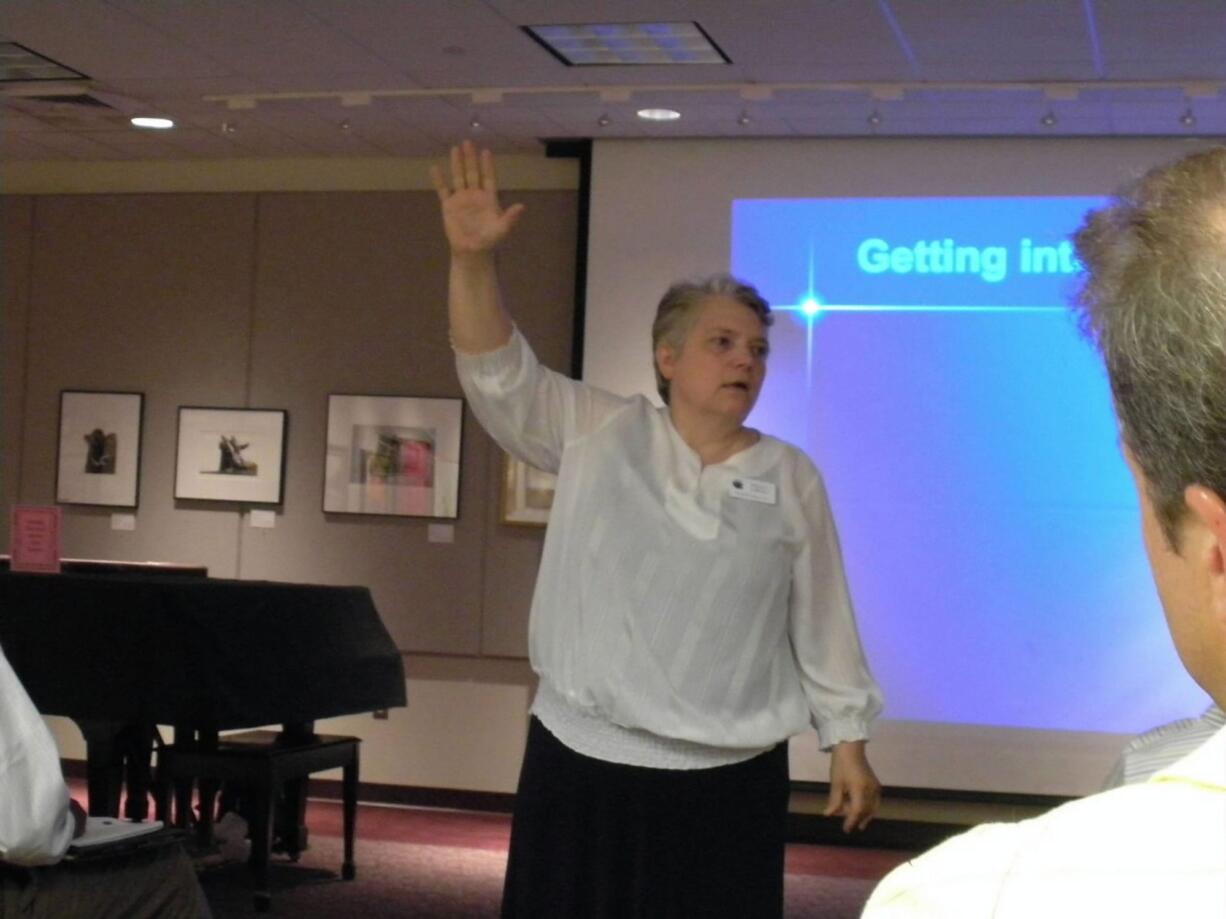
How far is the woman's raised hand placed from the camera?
2.60 m

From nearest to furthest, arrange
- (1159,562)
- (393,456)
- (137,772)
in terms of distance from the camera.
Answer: (1159,562) < (137,772) < (393,456)

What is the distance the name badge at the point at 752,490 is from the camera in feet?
8.87

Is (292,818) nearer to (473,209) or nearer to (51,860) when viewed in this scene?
(51,860)

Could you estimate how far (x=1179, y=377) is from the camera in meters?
0.68

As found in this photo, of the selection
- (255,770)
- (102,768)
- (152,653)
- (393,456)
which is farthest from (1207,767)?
(393,456)

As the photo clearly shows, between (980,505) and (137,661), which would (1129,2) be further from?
(137,661)

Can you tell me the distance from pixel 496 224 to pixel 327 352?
632 cm

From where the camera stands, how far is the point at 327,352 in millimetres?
8789

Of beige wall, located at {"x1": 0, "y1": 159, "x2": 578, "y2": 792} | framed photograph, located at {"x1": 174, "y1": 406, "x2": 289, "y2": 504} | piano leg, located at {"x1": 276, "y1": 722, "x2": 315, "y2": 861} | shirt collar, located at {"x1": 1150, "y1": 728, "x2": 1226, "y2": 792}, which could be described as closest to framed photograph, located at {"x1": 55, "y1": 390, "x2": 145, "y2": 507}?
beige wall, located at {"x1": 0, "y1": 159, "x2": 578, "y2": 792}

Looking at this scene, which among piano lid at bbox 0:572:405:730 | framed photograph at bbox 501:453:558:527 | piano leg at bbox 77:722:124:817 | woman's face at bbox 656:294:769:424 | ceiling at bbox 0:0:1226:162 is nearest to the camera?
woman's face at bbox 656:294:769:424

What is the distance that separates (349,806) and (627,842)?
3952 mm

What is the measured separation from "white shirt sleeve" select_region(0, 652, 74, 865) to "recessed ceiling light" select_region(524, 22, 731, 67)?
4354 mm

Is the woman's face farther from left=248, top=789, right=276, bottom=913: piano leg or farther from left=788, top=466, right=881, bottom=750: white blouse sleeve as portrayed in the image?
left=248, top=789, right=276, bottom=913: piano leg

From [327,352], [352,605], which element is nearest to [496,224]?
[352,605]
